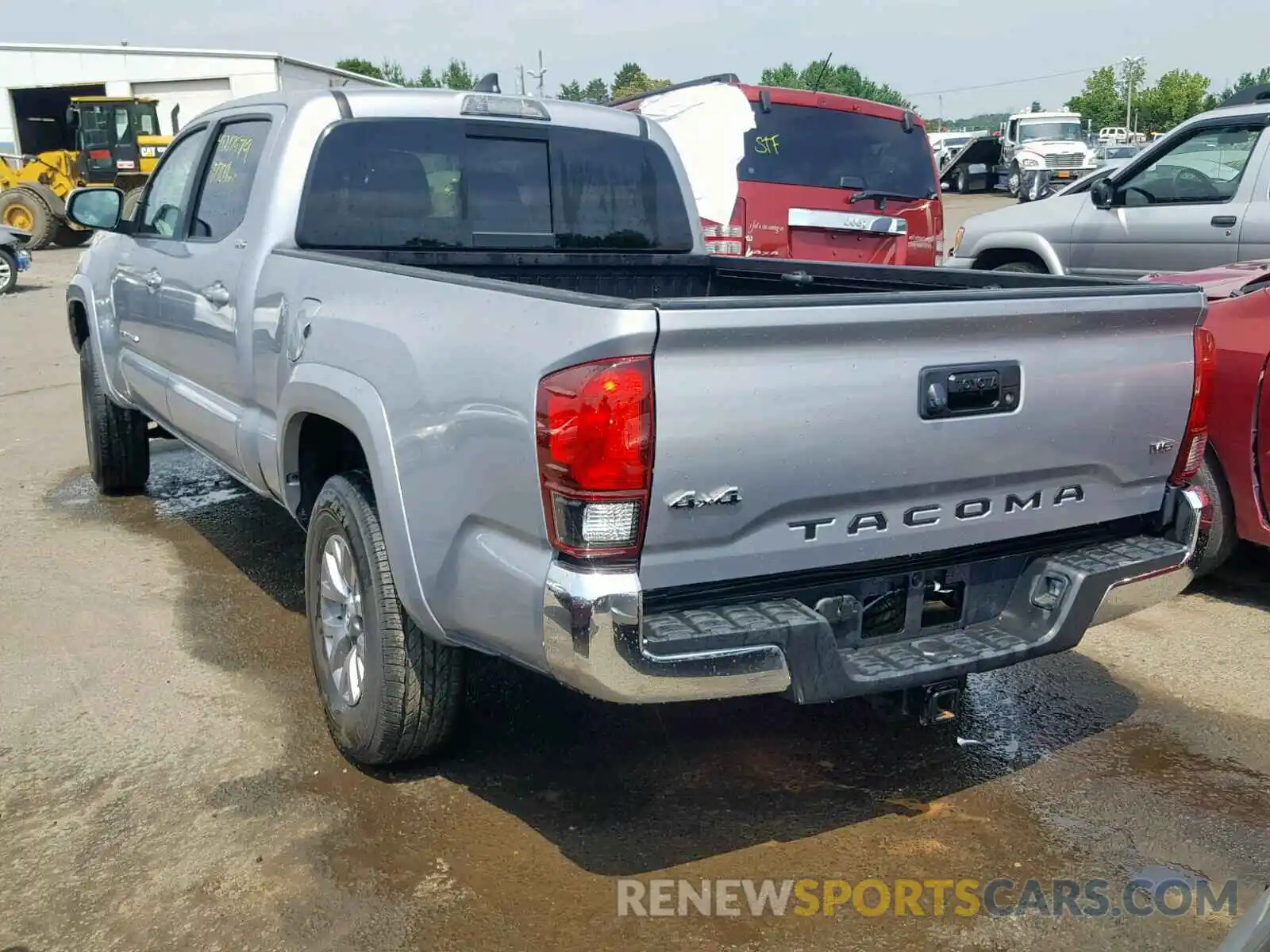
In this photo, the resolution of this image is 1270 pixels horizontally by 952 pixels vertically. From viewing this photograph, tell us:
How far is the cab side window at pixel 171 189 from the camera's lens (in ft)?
16.3

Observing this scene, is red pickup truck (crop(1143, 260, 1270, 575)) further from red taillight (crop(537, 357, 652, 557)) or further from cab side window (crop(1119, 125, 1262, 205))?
cab side window (crop(1119, 125, 1262, 205))

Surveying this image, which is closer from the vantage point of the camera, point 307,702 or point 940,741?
point 940,741

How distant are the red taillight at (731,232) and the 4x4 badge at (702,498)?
600cm

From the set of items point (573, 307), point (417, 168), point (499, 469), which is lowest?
point (499, 469)

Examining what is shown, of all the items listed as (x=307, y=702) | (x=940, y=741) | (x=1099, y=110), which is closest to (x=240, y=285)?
(x=307, y=702)

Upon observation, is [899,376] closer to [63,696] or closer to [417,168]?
[417,168]

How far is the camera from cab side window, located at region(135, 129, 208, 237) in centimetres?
497

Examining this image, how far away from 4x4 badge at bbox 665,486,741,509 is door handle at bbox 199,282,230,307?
2319 mm

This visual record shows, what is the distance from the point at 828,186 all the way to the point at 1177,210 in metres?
2.33

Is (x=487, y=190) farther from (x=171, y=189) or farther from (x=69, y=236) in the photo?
(x=69, y=236)

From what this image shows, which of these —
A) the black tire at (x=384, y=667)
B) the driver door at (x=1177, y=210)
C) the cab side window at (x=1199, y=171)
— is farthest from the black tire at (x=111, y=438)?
the cab side window at (x=1199, y=171)

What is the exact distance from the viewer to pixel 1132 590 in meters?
3.15

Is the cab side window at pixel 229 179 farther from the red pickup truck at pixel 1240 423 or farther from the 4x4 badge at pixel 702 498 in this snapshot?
the red pickup truck at pixel 1240 423

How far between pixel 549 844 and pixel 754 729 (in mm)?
908
